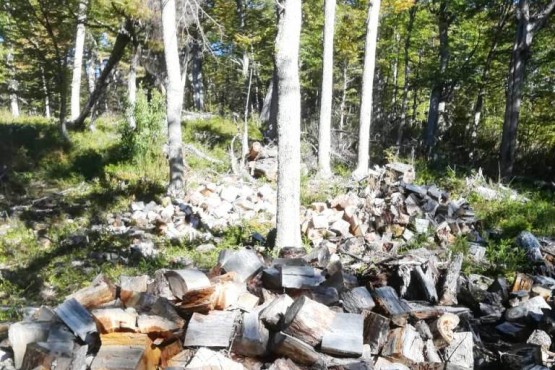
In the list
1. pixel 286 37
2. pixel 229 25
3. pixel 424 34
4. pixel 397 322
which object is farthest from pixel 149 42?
pixel 397 322

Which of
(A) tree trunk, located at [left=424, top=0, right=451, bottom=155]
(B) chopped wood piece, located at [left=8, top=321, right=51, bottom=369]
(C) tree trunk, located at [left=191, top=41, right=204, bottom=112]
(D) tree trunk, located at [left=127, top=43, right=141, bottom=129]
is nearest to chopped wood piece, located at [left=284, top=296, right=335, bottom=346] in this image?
(B) chopped wood piece, located at [left=8, top=321, right=51, bottom=369]

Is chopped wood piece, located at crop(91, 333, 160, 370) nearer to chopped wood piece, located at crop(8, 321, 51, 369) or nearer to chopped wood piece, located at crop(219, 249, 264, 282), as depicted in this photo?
chopped wood piece, located at crop(8, 321, 51, 369)

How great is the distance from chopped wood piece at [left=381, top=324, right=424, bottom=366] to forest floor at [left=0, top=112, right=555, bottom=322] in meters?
2.81

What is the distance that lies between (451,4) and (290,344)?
1278cm

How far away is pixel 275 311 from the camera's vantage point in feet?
11.3

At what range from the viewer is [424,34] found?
56.0ft

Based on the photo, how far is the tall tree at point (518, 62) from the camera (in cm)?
1032

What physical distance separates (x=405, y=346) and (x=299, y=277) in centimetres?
102

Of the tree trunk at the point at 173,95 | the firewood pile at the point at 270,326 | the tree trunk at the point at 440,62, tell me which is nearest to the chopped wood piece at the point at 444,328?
the firewood pile at the point at 270,326

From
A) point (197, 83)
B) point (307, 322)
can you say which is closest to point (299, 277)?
point (307, 322)

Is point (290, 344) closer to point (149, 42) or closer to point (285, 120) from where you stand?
point (285, 120)

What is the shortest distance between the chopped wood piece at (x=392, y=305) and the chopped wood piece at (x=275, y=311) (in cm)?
78

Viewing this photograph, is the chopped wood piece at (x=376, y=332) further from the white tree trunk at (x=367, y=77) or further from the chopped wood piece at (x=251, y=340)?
the white tree trunk at (x=367, y=77)

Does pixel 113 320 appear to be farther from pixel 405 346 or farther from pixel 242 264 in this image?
pixel 405 346
